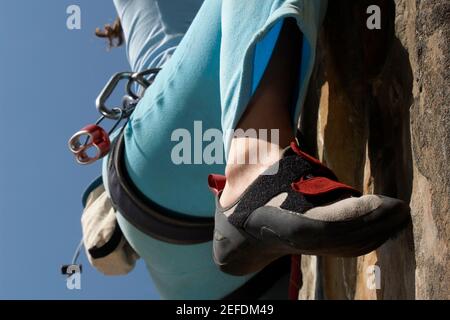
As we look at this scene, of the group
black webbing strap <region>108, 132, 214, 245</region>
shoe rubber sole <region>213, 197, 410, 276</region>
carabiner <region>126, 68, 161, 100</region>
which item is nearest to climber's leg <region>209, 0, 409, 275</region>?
shoe rubber sole <region>213, 197, 410, 276</region>

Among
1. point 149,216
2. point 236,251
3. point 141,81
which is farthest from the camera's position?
point 141,81

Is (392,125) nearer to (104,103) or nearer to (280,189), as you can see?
(280,189)

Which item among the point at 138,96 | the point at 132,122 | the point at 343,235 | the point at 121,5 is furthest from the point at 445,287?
the point at 121,5

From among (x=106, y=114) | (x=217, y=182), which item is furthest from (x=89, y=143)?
(x=217, y=182)

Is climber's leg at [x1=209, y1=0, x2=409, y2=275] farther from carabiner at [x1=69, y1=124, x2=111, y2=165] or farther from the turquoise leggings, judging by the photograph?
carabiner at [x1=69, y1=124, x2=111, y2=165]

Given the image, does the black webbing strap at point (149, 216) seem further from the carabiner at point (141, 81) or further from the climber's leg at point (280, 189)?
the climber's leg at point (280, 189)

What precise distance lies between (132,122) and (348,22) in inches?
16.3

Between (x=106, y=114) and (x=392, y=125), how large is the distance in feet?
1.88

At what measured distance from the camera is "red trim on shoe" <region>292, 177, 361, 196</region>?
31.2 inches

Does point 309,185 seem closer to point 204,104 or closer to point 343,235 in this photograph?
point 343,235

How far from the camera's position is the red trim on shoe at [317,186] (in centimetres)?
79

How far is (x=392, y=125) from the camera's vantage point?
3.21 feet

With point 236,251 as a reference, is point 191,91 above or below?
above

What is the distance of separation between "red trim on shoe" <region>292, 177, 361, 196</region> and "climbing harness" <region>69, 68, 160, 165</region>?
59cm
